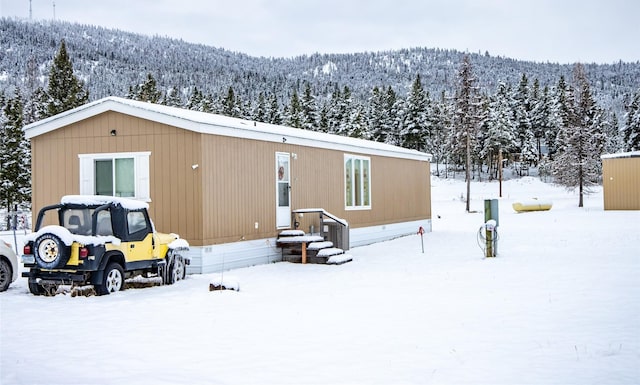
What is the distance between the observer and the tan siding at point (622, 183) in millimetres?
32559

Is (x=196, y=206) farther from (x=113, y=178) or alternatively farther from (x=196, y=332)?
(x=196, y=332)

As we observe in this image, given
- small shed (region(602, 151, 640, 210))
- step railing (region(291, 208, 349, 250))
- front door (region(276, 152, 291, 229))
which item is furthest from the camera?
small shed (region(602, 151, 640, 210))

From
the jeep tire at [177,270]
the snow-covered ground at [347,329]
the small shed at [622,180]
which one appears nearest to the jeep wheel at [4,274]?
the snow-covered ground at [347,329]

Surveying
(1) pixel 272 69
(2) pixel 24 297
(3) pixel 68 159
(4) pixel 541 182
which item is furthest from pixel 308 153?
(1) pixel 272 69

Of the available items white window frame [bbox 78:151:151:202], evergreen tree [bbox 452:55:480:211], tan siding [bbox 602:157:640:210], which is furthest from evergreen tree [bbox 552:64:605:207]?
white window frame [bbox 78:151:151:202]

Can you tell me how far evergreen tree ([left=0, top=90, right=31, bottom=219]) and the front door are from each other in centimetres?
2671

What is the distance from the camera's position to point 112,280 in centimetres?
959

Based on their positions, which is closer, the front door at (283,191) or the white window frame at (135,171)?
the white window frame at (135,171)

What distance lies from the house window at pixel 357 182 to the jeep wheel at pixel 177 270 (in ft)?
25.1

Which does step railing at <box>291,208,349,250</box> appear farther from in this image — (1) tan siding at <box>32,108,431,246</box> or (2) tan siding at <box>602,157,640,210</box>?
(2) tan siding at <box>602,157,640,210</box>

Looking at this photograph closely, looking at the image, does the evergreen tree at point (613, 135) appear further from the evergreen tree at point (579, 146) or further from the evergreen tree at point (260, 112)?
the evergreen tree at point (260, 112)

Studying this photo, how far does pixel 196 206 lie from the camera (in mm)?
12117

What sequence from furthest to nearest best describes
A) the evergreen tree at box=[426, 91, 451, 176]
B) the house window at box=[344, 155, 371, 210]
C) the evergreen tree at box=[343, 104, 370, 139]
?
the evergreen tree at box=[426, 91, 451, 176], the evergreen tree at box=[343, 104, 370, 139], the house window at box=[344, 155, 371, 210]

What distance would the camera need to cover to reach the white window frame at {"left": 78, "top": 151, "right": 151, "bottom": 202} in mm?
12648
